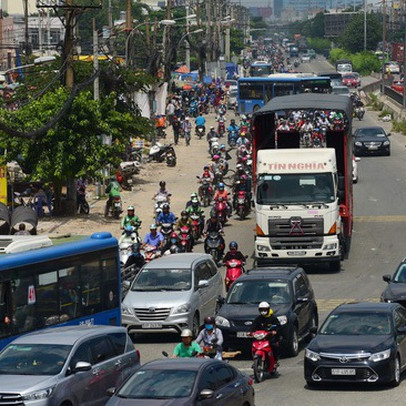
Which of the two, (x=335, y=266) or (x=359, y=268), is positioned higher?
(x=335, y=266)

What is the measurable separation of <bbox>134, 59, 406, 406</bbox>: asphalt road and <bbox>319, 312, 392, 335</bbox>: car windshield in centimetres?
93

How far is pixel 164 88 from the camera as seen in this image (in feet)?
235

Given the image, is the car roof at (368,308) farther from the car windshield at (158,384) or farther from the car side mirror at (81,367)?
the car windshield at (158,384)

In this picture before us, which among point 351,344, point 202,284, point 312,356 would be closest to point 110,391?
point 312,356

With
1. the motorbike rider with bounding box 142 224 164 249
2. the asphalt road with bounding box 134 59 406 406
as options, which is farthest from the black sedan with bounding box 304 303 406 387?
the motorbike rider with bounding box 142 224 164 249

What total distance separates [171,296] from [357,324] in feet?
16.9

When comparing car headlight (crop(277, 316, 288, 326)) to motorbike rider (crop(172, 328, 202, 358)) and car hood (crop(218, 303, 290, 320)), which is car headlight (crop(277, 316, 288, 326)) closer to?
car hood (crop(218, 303, 290, 320))

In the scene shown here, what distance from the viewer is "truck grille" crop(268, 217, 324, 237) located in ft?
110

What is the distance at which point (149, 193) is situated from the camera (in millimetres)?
51531

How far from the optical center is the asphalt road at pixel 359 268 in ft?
67.4

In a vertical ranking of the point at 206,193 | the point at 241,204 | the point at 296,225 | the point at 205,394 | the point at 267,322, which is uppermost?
the point at 205,394

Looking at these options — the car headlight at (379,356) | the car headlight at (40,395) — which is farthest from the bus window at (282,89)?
the car headlight at (40,395)

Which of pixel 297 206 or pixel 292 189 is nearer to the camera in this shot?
pixel 297 206

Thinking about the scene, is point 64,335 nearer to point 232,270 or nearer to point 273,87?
point 232,270
